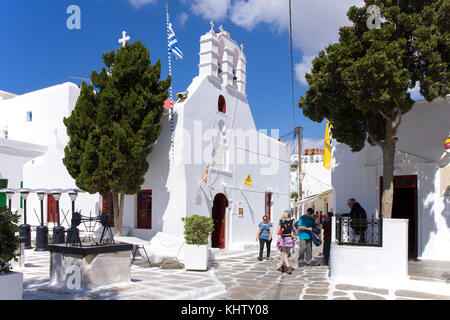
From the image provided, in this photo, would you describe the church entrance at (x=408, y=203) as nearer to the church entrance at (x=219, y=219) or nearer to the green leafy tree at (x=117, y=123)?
the church entrance at (x=219, y=219)

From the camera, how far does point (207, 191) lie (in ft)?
47.2

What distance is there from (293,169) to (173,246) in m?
36.5

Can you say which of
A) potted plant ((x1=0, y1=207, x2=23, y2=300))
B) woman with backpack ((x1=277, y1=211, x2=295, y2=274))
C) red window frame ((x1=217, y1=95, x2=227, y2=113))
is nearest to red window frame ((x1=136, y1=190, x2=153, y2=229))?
red window frame ((x1=217, y1=95, x2=227, y2=113))

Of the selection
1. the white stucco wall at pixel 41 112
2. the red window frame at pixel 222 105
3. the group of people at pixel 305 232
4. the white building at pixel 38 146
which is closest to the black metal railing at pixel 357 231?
the group of people at pixel 305 232

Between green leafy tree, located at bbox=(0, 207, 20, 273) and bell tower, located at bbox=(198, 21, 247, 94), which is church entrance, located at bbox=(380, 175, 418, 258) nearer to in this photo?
bell tower, located at bbox=(198, 21, 247, 94)

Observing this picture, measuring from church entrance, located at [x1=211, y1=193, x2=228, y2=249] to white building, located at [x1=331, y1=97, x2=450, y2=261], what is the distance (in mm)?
5001

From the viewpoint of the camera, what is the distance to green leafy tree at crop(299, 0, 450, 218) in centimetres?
877

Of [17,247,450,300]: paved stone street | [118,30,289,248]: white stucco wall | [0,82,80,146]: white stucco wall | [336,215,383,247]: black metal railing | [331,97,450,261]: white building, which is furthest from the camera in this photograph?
[0,82,80,146]: white stucco wall

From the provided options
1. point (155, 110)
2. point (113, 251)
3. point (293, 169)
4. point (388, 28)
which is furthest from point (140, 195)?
point (293, 169)

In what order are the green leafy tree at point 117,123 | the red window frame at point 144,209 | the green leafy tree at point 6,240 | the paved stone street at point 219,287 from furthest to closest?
the red window frame at point 144,209, the green leafy tree at point 117,123, the paved stone street at point 219,287, the green leafy tree at point 6,240

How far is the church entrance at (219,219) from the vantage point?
15953 millimetres

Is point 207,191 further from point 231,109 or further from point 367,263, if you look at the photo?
point 367,263

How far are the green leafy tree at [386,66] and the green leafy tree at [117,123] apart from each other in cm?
502

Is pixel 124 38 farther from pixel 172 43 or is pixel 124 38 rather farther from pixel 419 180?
pixel 419 180
